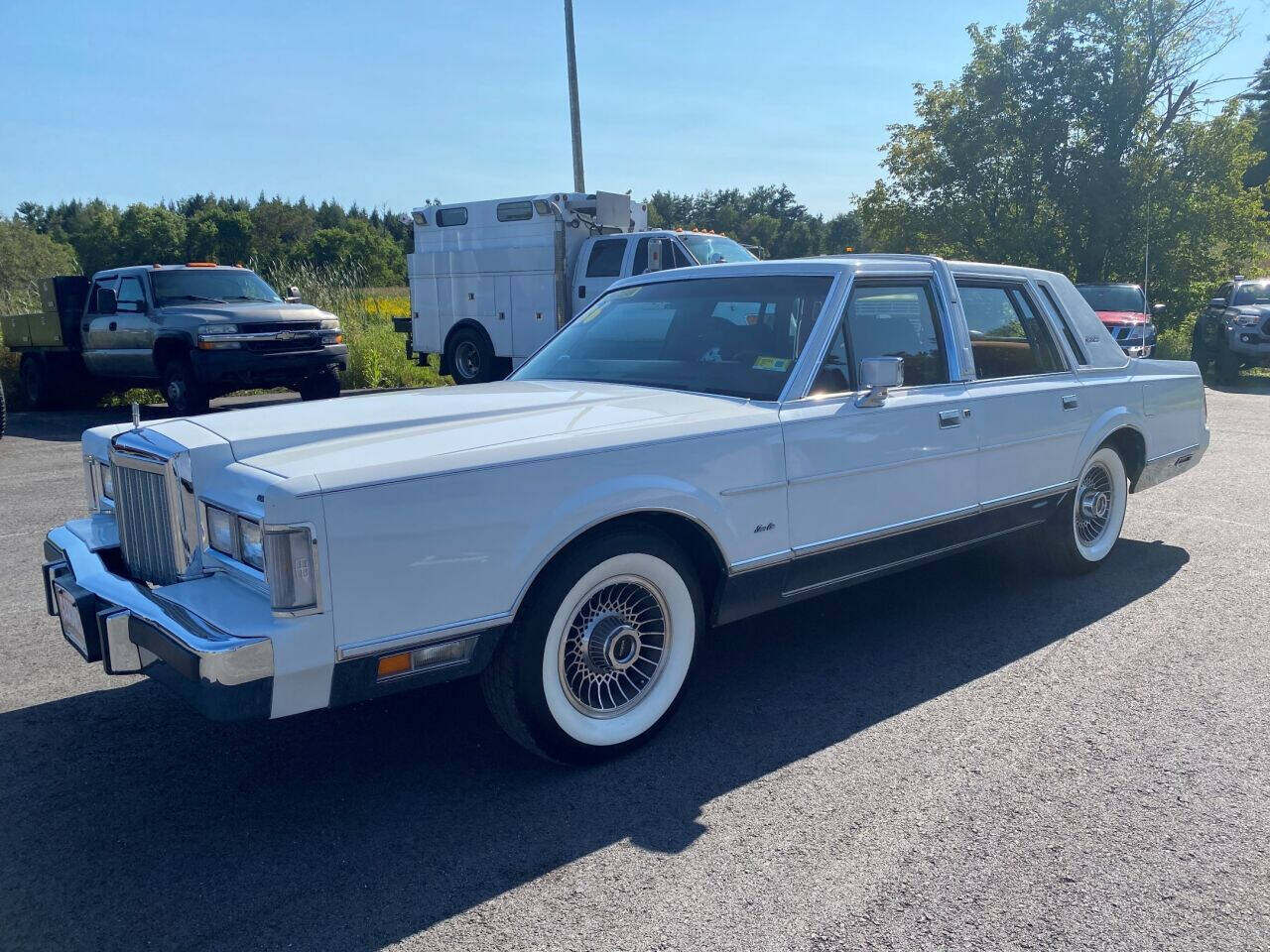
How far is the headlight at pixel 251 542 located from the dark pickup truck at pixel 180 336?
33.3 feet

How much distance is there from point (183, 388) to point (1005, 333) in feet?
34.3

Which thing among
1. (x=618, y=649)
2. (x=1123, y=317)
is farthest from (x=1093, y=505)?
(x=1123, y=317)

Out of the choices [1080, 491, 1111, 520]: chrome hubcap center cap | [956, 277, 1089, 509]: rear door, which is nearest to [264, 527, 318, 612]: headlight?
[956, 277, 1089, 509]: rear door

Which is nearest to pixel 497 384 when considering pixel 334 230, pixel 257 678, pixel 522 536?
pixel 522 536

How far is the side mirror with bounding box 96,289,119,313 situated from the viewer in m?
13.6

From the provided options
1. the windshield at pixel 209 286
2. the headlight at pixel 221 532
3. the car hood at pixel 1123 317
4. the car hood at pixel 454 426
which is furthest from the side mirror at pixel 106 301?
the car hood at pixel 1123 317

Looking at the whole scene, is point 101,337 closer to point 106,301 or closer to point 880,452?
point 106,301

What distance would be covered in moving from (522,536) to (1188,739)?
2.49 meters

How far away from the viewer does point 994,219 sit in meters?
27.0

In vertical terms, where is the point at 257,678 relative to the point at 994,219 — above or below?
below

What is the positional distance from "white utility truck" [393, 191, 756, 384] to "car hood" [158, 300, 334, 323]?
10.1 feet

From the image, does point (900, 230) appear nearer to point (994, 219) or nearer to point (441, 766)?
point (994, 219)

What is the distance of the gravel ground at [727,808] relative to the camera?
8.64 feet

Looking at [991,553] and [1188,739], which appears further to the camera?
[991,553]
